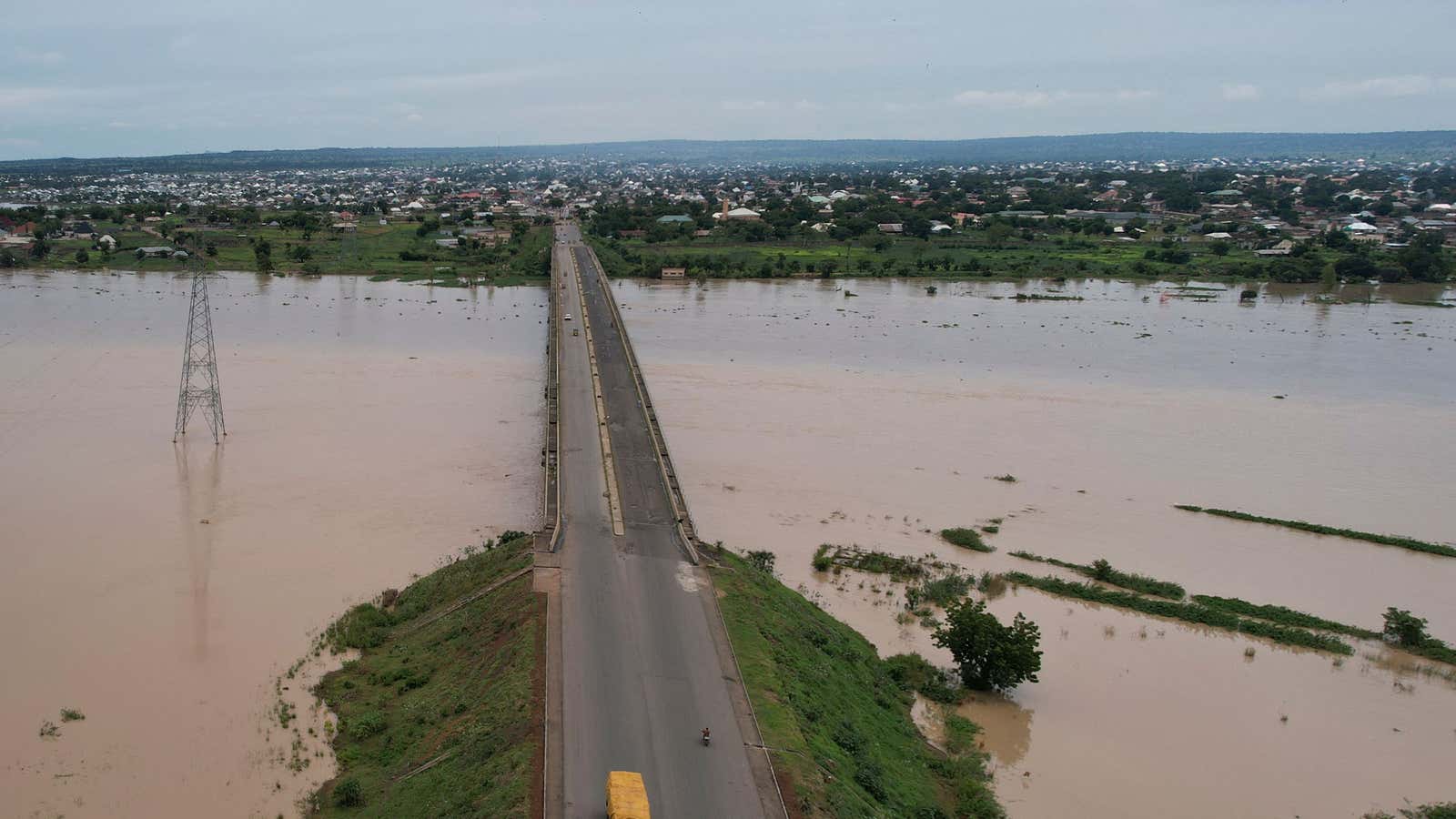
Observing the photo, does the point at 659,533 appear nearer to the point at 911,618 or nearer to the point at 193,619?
the point at 911,618

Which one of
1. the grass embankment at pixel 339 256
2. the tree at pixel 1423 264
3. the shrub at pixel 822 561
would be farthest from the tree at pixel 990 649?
the tree at pixel 1423 264

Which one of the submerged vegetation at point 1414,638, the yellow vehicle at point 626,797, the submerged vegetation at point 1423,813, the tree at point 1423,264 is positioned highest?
the tree at point 1423,264

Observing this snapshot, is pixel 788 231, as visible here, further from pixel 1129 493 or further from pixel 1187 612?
pixel 1187 612

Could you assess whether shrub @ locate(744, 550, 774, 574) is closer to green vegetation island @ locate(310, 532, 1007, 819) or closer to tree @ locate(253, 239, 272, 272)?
green vegetation island @ locate(310, 532, 1007, 819)

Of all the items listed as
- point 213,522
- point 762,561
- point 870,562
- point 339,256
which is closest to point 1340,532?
point 870,562

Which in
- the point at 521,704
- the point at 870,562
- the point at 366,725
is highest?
the point at 521,704

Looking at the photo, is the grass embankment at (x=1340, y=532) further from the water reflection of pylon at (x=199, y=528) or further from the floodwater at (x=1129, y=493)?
the water reflection of pylon at (x=199, y=528)

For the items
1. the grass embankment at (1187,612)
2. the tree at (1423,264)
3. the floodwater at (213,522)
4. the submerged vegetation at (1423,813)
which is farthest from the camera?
the tree at (1423,264)
